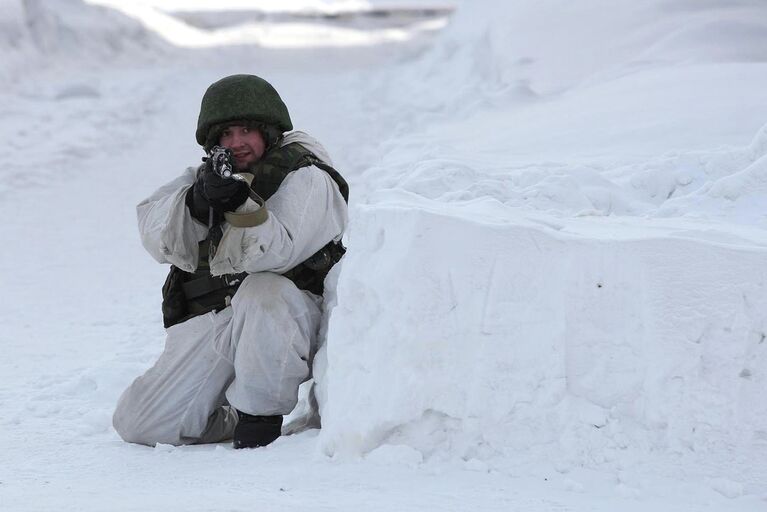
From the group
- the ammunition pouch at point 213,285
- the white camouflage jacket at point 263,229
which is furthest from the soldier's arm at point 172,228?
the ammunition pouch at point 213,285

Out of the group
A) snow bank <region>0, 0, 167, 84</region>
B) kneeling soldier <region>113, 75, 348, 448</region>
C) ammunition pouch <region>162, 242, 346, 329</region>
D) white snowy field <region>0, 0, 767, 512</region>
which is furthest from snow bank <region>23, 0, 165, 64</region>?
kneeling soldier <region>113, 75, 348, 448</region>

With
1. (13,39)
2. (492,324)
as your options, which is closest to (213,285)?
(492,324)

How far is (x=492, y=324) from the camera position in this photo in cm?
278

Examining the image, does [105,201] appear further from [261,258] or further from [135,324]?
[261,258]

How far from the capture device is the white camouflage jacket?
307cm

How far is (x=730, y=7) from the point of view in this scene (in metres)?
10.1

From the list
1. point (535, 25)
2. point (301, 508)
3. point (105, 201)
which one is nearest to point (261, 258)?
point (301, 508)

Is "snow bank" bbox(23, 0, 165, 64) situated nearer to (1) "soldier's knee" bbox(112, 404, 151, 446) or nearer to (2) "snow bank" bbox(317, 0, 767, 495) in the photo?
(1) "soldier's knee" bbox(112, 404, 151, 446)

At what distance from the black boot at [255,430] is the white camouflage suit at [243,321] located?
0.09 feet

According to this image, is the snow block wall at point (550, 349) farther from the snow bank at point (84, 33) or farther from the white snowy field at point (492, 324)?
the snow bank at point (84, 33)

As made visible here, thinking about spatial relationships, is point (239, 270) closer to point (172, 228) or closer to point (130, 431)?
point (172, 228)

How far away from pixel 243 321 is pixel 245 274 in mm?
176

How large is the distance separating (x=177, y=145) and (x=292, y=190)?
680cm

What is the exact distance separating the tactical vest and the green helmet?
0.35 feet
